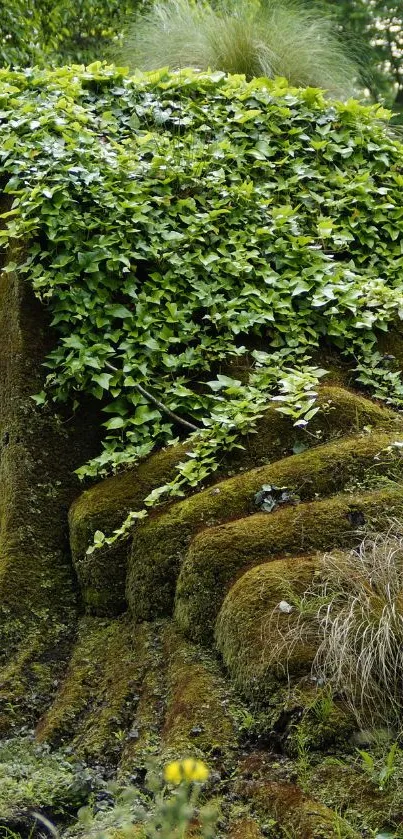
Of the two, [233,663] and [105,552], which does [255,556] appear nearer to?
[233,663]

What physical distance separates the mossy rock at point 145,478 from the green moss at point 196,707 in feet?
2.43

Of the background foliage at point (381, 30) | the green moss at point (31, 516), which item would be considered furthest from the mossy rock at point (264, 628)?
the background foliage at point (381, 30)

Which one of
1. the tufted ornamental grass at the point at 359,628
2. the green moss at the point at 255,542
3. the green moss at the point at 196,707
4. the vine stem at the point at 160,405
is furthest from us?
the vine stem at the point at 160,405

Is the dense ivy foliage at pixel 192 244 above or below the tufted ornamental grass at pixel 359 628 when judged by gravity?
above

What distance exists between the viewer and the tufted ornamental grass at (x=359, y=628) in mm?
3174

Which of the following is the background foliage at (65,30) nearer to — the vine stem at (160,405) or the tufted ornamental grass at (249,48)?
the tufted ornamental grass at (249,48)

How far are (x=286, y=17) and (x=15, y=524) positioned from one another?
5.57 meters

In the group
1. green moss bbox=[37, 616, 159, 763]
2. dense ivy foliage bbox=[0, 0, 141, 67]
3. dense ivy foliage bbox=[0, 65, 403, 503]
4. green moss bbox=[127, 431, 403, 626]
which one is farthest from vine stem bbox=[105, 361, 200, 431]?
dense ivy foliage bbox=[0, 0, 141, 67]

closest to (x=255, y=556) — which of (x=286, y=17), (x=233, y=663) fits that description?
(x=233, y=663)

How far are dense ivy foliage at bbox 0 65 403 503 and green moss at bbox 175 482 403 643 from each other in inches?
22.3

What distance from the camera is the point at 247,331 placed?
523 centimetres

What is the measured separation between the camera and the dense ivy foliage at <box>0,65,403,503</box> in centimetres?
500

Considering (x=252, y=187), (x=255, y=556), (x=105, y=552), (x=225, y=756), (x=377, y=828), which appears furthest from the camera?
(x=252, y=187)

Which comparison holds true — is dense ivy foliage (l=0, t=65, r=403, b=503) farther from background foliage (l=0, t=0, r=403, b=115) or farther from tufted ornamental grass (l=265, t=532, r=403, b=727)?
background foliage (l=0, t=0, r=403, b=115)
